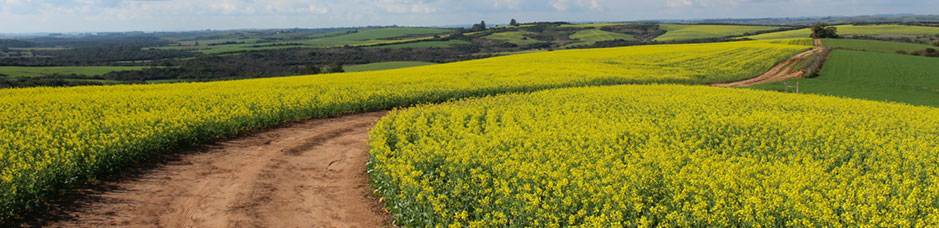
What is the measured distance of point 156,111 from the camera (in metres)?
16.5

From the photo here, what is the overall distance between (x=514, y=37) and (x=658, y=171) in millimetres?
123314

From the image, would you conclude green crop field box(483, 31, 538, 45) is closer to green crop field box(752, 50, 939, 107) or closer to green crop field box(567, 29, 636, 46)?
green crop field box(567, 29, 636, 46)

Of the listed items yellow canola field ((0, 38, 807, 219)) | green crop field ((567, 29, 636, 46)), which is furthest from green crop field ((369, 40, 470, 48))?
yellow canola field ((0, 38, 807, 219))

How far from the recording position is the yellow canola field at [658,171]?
249 inches

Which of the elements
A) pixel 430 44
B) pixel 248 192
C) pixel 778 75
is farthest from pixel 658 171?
pixel 430 44

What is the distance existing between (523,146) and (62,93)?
2286cm

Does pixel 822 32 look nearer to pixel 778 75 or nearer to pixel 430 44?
pixel 778 75

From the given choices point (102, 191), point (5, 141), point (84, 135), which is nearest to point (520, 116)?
point (102, 191)

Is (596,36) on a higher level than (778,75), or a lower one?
higher

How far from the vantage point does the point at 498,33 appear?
A: 5423 inches

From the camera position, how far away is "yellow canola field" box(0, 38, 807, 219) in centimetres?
1025

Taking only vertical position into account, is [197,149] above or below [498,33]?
below

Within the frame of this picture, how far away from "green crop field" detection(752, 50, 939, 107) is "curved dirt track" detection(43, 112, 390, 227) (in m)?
30.0

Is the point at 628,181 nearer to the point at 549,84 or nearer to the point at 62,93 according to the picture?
the point at 549,84
